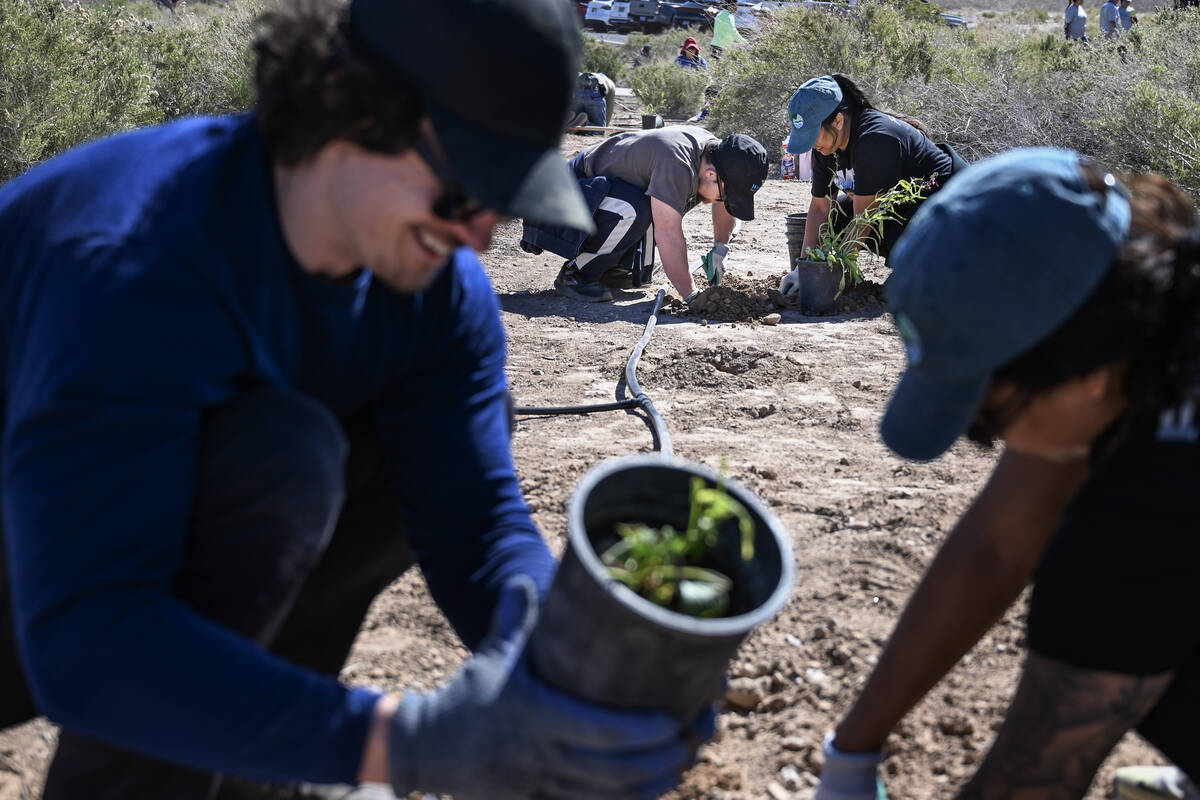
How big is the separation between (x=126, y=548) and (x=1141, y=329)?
122 centimetres

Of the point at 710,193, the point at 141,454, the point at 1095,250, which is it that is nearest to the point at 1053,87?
the point at 710,193

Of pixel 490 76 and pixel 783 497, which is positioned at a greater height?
pixel 490 76

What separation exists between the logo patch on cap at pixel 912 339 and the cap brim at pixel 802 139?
13.9 feet

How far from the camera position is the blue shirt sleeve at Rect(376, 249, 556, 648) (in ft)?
5.32

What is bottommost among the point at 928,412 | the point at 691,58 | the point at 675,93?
the point at 675,93

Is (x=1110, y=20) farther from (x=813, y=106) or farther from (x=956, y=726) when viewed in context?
(x=956, y=726)

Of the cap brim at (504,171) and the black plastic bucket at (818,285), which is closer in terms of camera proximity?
the cap brim at (504,171)

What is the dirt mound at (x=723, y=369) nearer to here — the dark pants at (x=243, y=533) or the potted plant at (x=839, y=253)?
the potted plant at (x=839, y=253)

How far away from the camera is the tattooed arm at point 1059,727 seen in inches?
53.9

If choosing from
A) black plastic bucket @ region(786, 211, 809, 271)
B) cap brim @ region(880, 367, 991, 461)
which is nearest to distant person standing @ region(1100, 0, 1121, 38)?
black plastic bucket @ region(786, 211, 809, 271)

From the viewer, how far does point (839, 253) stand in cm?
527

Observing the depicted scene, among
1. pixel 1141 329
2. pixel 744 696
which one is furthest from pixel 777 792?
pixel 1141 329

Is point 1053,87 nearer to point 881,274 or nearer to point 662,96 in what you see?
point 881,274

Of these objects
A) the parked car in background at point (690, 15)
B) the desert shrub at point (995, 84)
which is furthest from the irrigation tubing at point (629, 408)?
the parked car in background at point (690, 15)
